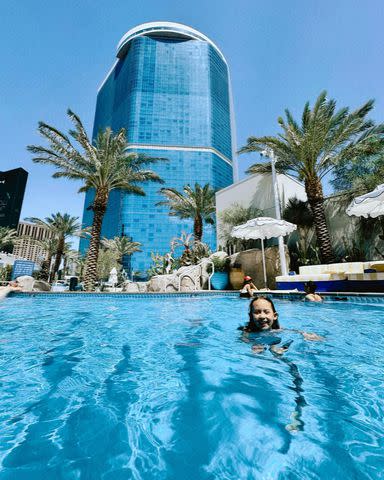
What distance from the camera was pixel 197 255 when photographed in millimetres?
17906

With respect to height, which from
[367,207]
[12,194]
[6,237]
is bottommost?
[367,207]

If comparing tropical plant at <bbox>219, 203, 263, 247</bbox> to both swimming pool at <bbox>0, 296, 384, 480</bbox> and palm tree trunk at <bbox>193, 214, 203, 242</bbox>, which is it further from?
swimming pool at <bbox>0, 296, 384, 480</bbox>

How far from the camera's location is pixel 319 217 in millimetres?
12953

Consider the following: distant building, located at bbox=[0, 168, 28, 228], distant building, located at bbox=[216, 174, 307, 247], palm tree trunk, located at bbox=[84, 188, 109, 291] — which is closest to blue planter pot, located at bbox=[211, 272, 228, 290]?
distant building, located at bbox=[216, 174, 307, 247]

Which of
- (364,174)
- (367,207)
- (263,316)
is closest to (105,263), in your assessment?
(364,174)

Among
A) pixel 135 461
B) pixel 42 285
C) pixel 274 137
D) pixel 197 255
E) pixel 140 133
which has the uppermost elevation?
pixel 140 133

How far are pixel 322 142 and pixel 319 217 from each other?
12.1ft

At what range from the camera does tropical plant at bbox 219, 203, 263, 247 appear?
17.8 metres

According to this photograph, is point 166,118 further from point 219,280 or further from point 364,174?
point 219,280

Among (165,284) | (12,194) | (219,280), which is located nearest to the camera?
(219,280)

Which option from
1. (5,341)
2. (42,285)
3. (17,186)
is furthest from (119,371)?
(17,186)

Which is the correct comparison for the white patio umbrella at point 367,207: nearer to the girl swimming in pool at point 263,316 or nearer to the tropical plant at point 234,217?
the girl swimming in pool at point 263,316

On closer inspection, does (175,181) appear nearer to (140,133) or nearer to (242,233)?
(140,133)

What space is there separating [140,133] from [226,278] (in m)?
59.2
